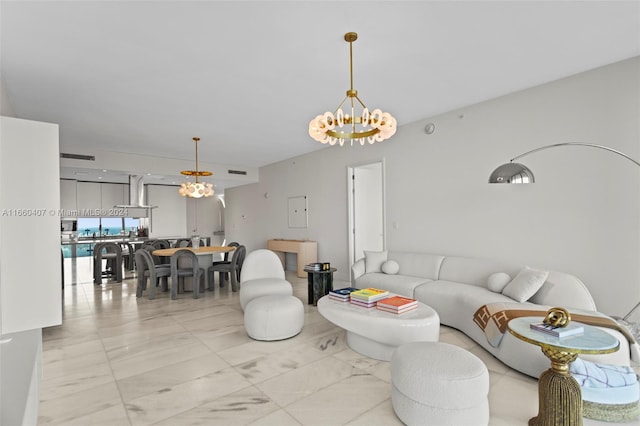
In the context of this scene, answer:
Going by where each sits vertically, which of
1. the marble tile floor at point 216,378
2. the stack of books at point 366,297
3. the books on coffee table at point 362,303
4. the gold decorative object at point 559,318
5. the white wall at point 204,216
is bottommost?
the marble tile floor at point 216,378

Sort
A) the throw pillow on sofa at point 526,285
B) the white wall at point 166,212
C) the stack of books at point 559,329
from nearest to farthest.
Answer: the stack of books at point 559,329 → the throw pillow on sofa at point 526,285 → the white wall at point 166,212

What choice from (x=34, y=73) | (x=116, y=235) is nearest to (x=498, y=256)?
(x=34, y=73)

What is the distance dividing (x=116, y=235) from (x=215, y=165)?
4586 millimetres

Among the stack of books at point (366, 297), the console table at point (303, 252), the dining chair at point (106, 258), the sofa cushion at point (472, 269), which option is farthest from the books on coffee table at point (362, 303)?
A: the dining chair at point (106, 258)

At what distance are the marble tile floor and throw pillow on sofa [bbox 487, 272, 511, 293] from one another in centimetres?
68

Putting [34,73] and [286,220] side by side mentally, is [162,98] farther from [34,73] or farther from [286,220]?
Result: [286,220]

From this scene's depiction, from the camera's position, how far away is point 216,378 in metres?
2.64

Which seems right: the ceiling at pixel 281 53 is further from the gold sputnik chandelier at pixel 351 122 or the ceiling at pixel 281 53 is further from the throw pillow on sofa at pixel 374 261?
the throw pillow on sofa at pixel 374 261

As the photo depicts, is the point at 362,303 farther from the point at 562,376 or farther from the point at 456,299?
the point at 562,376

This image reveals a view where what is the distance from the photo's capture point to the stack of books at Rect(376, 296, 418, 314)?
9.74 ft

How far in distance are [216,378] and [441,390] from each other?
1.79 meters

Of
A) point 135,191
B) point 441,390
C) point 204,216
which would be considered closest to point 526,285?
point 441,390

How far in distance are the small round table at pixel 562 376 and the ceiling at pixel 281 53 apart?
247 centimetres

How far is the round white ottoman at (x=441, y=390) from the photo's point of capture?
1887 mm
